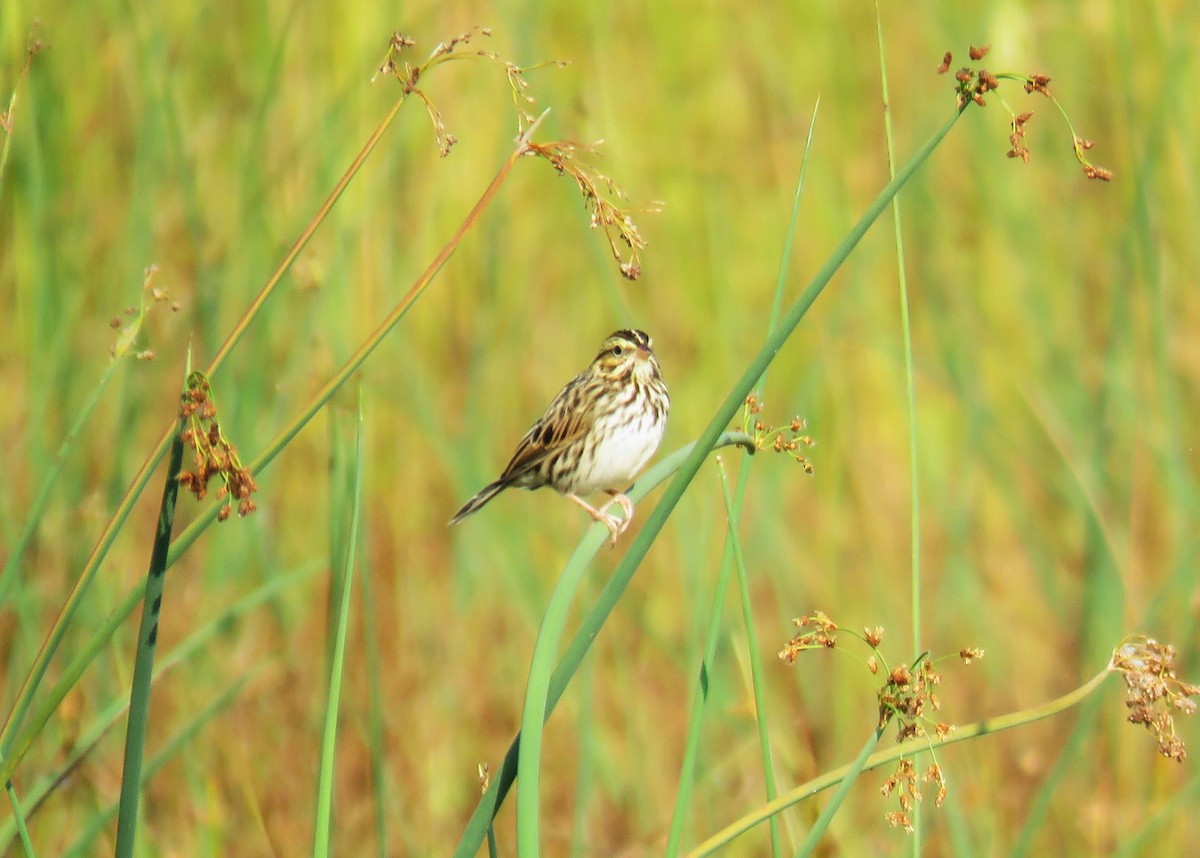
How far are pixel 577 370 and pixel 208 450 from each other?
3.75 metres

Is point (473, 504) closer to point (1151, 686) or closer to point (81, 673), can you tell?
point (81, 673)

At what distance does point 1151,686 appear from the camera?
1532 millimetres

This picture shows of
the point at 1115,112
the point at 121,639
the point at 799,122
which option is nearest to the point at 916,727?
the point at 121,639

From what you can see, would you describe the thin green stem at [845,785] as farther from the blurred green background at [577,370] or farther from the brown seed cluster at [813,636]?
the blurred green background at [577,370]

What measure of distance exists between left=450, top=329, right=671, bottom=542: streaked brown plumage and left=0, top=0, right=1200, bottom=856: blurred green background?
7.0 inches

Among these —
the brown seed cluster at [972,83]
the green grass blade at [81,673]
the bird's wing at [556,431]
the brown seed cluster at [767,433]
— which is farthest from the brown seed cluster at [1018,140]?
the bird's wing at [556,431]

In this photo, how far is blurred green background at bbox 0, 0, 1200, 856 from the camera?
349cm

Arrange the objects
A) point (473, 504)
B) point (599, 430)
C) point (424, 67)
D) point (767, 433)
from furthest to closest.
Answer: point (599, 430) → point (473, 504) → point (767, 433) → point (424, 67)

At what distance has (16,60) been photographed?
121 inches

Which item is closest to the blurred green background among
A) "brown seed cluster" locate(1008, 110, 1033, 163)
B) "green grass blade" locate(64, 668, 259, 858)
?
"green grass blade" locate(64, 668, 259, 858)

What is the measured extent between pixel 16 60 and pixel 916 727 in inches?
94.1

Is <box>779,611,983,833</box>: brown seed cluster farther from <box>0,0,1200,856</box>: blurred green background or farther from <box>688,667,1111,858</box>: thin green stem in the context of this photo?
<box>0,0,1200,856</box>: blurred green background

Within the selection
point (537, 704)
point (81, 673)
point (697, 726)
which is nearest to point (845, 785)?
point (697, 726)

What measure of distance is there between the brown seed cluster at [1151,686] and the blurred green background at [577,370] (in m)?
→ 1.02
